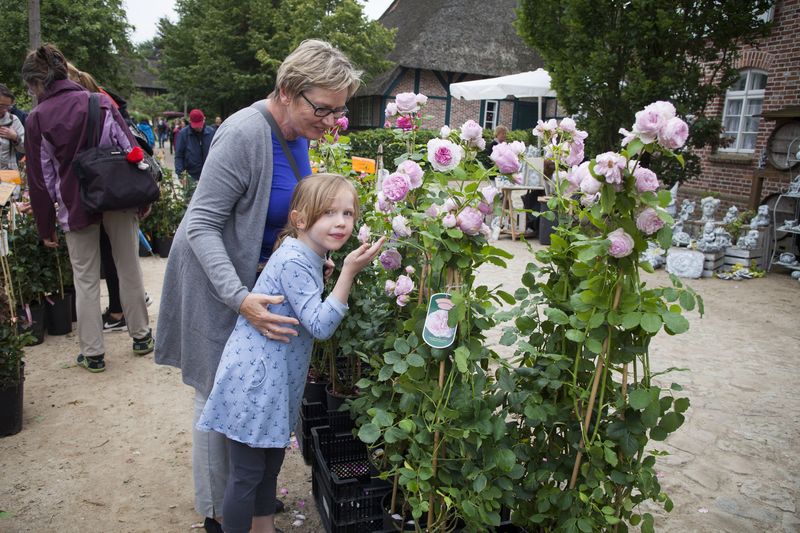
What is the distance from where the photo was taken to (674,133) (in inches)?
51.6

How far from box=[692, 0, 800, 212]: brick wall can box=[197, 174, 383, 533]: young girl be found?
28.4ft

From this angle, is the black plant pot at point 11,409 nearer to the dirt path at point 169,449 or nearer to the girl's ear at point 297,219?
the dirt path at point 169,449

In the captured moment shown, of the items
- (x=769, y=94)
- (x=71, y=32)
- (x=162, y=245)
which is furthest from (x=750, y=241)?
(x=71, y=32)

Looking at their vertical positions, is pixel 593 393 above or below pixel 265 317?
below

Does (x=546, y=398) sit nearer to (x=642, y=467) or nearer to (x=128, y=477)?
(x=642, y=467)

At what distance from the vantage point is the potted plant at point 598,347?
144 cm

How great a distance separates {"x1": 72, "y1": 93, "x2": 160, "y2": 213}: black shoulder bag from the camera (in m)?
3.43

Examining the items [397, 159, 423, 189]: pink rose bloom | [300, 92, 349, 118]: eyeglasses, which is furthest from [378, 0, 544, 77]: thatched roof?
[397, 159, 423, 189]: pink rose bloom

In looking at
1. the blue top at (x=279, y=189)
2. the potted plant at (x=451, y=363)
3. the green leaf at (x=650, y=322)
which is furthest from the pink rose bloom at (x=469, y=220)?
the blue top at (x=279, y=189)

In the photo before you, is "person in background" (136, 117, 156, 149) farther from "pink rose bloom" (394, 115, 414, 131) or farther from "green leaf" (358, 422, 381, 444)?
"green leaf" (358, 422, 381, 444)

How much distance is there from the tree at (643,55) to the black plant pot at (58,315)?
264 inches

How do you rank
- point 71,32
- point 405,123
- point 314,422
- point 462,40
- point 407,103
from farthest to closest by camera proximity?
point 462,40 < point 71,32 < point 314,422 < point 405,123 < point 407,103

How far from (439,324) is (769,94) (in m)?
10.3

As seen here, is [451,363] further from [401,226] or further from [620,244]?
[620,244]
